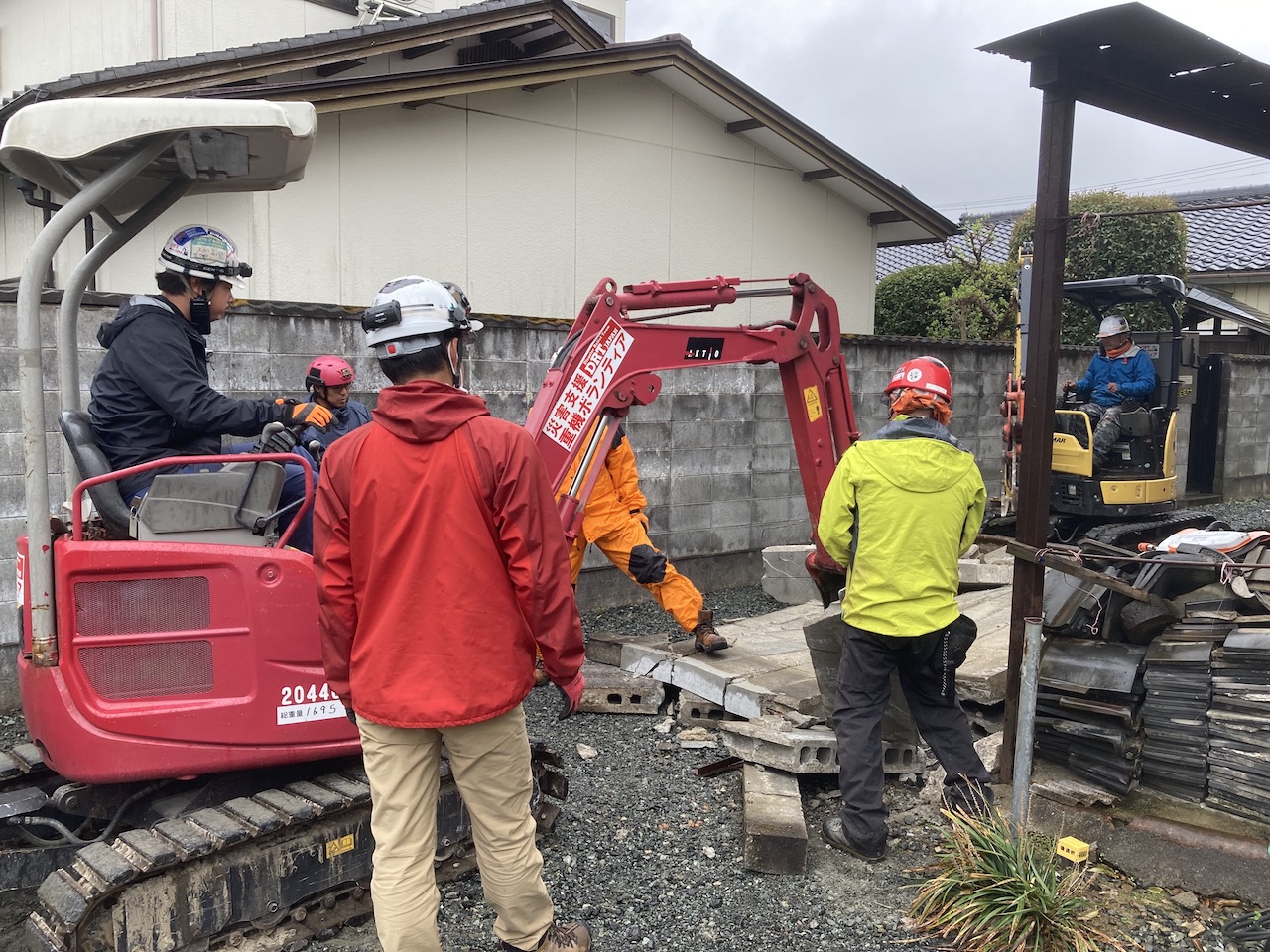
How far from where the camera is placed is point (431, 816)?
279cm

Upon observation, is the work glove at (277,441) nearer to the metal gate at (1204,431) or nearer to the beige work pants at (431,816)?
the beige work pants at (431,816)

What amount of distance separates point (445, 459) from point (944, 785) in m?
2.62

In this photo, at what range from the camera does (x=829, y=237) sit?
992cm

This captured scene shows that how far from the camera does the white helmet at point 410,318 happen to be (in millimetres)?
2619

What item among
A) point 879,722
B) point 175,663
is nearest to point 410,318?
point 175,663

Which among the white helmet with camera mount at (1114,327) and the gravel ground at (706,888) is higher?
the white helmet with camera mount at (1114,327)

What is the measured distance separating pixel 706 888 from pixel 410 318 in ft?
7.80

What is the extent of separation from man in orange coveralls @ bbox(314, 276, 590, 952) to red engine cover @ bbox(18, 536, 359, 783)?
65cm

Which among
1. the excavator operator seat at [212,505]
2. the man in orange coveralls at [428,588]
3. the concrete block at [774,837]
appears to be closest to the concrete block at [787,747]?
the concrete block at [774,837]

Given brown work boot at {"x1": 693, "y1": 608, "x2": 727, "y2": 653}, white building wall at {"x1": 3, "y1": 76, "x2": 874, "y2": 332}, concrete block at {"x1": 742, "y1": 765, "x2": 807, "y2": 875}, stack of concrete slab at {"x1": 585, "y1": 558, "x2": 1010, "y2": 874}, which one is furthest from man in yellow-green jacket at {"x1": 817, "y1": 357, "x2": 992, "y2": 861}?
white building wall at {"x1": 3, "y1": 76, "x2": 874, "y2": 332}

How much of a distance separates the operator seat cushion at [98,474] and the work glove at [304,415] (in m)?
0.63

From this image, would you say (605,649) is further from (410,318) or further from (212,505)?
(410,318)

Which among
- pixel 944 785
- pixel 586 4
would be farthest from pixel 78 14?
pixel 944 785

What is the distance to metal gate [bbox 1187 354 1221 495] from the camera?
12.3 metres
